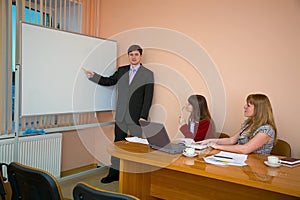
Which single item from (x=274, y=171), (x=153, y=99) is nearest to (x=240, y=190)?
(x=274, y=171)

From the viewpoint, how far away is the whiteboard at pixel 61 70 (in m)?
2.88

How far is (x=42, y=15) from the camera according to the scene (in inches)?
129

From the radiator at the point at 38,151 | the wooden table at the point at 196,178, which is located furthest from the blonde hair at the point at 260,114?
the radiator at the point at 38,151

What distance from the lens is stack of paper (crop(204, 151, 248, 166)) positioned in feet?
6.37

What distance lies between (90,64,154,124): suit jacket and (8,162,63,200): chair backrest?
→ 6.58 ft

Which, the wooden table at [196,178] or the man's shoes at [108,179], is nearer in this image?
the wooden table at [196,178]

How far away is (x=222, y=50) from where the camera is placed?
3.31m

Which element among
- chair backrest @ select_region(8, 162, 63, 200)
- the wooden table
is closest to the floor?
the wooden table

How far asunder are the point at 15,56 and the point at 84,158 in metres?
1.84

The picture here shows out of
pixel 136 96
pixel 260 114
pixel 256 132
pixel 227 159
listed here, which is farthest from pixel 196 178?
pixel 136 96

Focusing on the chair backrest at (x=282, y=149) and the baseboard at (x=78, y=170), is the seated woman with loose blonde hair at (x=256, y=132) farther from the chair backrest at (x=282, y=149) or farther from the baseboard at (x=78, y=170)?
the baseboard at (x=78, y=170)

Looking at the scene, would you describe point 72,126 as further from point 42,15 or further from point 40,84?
point 42,15

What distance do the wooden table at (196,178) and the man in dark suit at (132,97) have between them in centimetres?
113

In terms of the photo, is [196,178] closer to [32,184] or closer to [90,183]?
[32,184]
